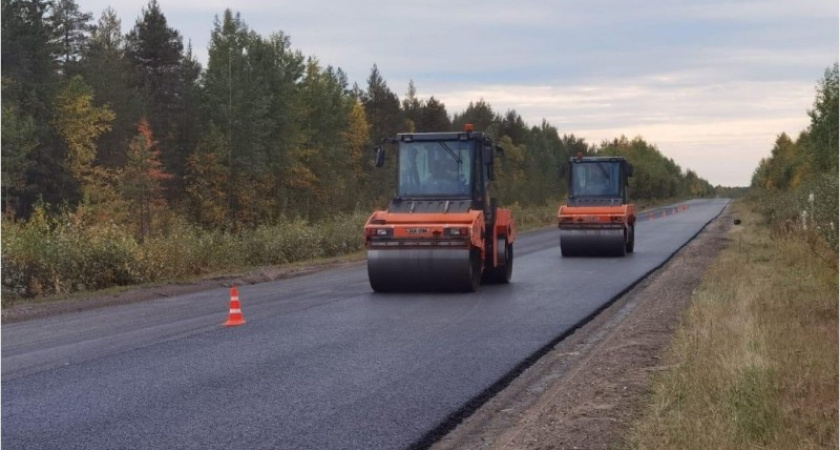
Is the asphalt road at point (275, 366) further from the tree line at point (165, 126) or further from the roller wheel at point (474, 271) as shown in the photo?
the tree line at point (165, 126)

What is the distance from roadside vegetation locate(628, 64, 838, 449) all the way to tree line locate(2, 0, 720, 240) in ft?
86.9

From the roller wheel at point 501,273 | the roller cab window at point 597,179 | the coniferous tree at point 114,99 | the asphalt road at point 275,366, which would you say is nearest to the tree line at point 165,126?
the coniferous tree at point 114,99

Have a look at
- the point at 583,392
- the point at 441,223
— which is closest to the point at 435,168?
the point at 441,223

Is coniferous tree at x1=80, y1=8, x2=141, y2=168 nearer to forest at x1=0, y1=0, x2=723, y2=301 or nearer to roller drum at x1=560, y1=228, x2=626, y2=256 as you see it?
forest at x1=0, y1=0, x2=723, y2=301

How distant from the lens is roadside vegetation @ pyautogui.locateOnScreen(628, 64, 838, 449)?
19.2 ft

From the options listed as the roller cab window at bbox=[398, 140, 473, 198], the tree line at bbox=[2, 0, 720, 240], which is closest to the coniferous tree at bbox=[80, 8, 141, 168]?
the tree line at bbox=[2, 0, 720, 240]

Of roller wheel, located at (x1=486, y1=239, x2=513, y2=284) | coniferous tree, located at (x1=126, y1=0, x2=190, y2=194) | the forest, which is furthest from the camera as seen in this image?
coniferous tree, located at (x1=126, y1=0, x2=190, y2=194)

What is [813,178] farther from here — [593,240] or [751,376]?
[751,376]

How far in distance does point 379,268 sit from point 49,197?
36366 millimetres

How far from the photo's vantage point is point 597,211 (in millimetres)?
24281

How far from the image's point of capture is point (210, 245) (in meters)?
21.6

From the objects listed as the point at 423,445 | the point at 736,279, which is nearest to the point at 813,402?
the point at 423,445

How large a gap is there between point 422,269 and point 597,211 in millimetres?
10143

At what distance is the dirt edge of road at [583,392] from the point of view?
Answer: 247 inches
